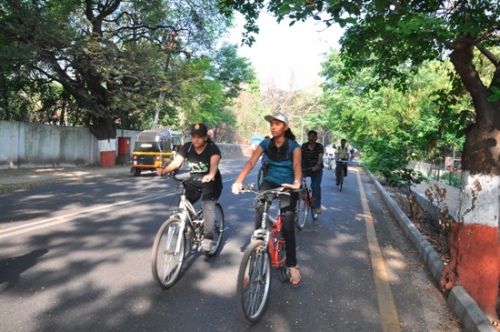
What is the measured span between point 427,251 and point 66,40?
636 inches

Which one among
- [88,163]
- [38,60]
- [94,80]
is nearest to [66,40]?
[38,60]

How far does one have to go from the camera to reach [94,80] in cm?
1975

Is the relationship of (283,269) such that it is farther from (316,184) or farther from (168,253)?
(316,184)

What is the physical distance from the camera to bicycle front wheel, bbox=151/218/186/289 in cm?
397

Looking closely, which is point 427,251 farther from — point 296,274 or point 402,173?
point 402,173

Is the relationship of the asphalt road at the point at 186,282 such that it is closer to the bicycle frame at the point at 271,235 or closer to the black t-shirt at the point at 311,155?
the bicycle frame at the point at 271,235

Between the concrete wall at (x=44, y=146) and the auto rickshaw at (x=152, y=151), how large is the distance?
495cm

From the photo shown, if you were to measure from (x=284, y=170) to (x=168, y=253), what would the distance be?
5.07 feet

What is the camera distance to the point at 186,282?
14.2 feet

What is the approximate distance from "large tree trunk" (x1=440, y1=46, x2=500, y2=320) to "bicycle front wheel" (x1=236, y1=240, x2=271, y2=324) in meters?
2.09

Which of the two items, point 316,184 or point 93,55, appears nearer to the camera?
point 316,184

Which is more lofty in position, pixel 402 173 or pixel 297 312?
pixel 402 173

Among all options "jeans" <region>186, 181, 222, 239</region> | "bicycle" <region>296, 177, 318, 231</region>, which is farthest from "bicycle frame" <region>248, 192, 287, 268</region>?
"bicycle" <region>296, 177, 318, 231</region>

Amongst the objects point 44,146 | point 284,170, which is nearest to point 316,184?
point 284,170
